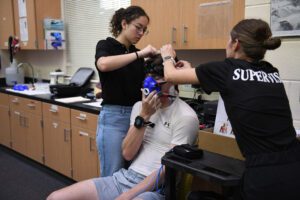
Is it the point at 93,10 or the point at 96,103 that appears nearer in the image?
the point at 96,103

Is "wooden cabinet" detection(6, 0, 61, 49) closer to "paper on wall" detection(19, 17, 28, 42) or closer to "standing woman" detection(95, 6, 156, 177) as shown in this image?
"paper on wall" detection(19, 17, 28, 42)

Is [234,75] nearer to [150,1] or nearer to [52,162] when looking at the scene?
[150,1]

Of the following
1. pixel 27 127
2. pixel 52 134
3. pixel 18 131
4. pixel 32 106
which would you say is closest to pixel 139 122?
pixel 52 134

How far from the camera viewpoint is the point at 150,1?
2.36 metres

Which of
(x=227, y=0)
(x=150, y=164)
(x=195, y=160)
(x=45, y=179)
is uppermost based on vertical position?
(x=227, y=0)

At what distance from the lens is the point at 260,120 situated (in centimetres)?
106

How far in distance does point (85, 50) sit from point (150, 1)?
158cm

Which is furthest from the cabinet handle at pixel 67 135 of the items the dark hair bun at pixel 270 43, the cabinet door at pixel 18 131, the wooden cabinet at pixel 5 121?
the dark hair bun at pixel 270 43

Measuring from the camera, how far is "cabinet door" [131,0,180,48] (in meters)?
2.21

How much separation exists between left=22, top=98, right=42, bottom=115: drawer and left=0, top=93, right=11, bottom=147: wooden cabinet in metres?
0.50

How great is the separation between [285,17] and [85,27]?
100 inches

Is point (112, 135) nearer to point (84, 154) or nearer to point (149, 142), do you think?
point (149, 142)

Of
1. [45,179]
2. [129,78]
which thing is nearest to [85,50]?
[45,179]

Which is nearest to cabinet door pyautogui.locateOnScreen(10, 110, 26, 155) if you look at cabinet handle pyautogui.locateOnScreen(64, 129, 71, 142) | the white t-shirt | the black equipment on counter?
the black equipment on counter
